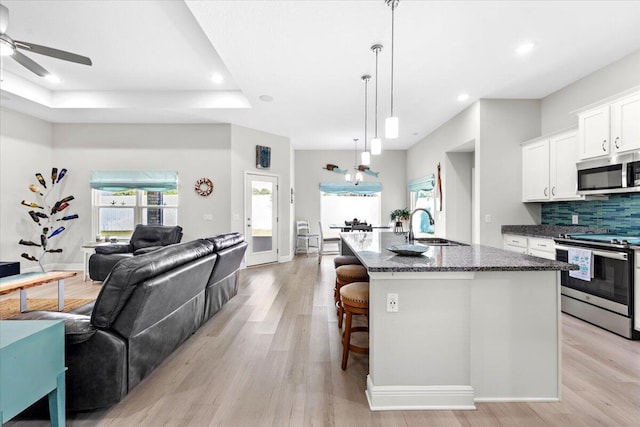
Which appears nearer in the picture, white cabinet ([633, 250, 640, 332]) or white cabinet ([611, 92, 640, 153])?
white cabinet ([633, 250, 640, 332])

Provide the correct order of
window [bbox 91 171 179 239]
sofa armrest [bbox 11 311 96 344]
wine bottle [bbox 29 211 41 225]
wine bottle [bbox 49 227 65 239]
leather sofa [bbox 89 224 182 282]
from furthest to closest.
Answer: window [bbox 91 171 179 239] < wine bottle [bbox 49 227 65 239] < wine bottle [bbox 29 211 41 225] < leather sofa [bbox 89 224 182 282] < sofa armrest [bbox 11 311 96 344]

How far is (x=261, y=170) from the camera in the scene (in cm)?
639

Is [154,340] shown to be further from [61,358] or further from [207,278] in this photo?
[207,278]

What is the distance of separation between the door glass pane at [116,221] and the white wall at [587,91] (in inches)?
280

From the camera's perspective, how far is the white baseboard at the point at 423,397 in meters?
1.81

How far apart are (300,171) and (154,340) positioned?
653 centimetres

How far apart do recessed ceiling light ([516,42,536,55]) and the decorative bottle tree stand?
690 cm

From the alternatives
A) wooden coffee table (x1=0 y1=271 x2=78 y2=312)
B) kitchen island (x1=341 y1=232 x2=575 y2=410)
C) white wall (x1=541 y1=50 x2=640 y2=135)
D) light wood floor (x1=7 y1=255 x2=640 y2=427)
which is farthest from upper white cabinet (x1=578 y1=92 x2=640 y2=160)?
wooden coffee table (x1=0 y1=271 x2=78 y2=312)

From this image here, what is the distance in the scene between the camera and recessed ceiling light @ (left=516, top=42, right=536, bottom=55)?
3.01 metres

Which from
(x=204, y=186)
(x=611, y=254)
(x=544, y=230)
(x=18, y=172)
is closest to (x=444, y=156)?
(x=544, y=230)

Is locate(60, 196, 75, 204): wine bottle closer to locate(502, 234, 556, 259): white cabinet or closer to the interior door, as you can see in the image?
the interior door

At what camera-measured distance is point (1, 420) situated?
3.83 feet

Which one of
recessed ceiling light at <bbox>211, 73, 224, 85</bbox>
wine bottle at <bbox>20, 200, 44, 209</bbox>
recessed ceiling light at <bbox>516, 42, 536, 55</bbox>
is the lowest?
wine bottle at <bbox>20, 200, 44, 209</bbox>

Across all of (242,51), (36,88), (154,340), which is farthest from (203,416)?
(36,88)
